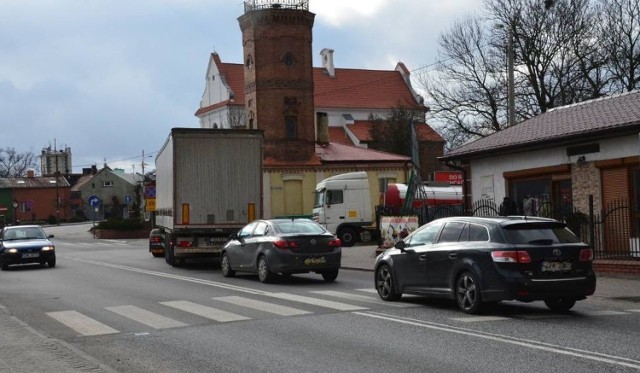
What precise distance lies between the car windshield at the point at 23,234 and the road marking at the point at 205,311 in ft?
51.0

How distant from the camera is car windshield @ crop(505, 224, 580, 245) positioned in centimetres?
1276

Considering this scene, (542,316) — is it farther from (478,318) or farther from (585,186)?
(585,186)

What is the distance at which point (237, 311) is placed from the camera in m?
14.0

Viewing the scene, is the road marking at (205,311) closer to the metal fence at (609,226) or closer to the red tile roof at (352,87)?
the metal fence at (609,226)

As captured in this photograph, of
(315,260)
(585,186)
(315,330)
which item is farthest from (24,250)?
(315,330)

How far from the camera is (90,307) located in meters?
15.3

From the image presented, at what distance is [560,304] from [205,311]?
5.74 metres

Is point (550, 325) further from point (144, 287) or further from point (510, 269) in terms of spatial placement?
point (144, 287)

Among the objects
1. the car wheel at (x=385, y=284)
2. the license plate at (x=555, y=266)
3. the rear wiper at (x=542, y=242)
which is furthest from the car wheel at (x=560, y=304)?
the car wheel at (x=385, y=284)

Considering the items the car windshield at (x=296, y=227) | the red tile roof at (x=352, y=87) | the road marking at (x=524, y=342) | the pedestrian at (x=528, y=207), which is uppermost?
the red tile roof at (x=352, y=87)

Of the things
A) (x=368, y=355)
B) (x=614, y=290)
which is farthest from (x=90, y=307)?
(x=614, y=290)

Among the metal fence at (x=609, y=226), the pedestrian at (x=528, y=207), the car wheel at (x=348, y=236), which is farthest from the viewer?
the car wheel at (x=348, y=236)

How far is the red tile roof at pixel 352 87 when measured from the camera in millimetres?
90119

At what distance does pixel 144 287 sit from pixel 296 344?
960 centimetres
